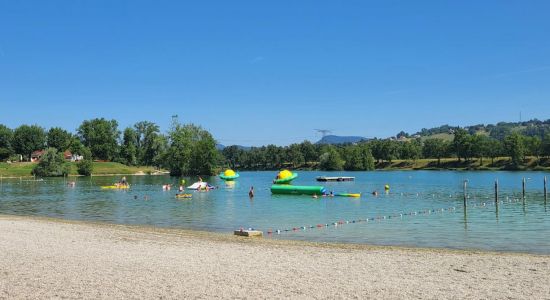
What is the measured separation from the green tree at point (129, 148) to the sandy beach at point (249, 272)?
17258cm

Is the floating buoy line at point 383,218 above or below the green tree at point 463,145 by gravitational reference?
below

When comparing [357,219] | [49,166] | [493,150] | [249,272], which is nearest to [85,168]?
[49,166]

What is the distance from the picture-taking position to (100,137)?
19175cm

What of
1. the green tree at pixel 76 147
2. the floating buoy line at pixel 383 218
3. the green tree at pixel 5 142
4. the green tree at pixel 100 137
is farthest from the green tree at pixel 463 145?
the green tree at pixel 5 142

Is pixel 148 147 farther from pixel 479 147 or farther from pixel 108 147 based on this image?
pixel 479 147

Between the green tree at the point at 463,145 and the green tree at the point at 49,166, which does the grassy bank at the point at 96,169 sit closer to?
Answer: the green tree at the point at 49,166

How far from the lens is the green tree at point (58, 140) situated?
609ft

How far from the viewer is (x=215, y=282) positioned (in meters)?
13.9

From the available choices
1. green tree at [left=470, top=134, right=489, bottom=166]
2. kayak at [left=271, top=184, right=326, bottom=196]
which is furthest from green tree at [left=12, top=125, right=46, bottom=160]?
green tree at [left=470, top=134, right=489, bottom=166]

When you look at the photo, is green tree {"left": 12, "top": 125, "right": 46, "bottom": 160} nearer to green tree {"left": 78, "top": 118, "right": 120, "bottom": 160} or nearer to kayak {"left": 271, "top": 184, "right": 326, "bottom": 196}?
green tree {"left": 78, "top": 118, "right": 120, "bottom": 160}

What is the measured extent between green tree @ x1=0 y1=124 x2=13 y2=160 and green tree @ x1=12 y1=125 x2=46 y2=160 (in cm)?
198

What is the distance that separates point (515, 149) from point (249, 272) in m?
181

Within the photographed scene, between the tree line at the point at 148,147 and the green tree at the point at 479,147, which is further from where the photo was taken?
the green tree at the point at 479,147

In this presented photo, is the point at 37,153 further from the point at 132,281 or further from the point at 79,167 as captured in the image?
the point at 132,281
